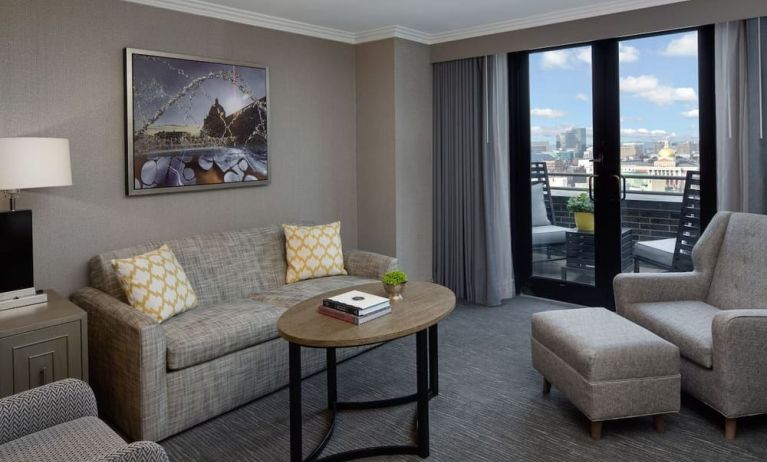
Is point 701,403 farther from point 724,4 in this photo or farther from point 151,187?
point 151,187

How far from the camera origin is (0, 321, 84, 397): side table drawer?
2.47 m

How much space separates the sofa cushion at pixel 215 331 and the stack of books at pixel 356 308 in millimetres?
570

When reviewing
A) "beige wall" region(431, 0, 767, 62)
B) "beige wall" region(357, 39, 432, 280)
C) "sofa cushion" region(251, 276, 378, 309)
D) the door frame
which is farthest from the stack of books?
"beige wall" region(431, 0, 767, 62)

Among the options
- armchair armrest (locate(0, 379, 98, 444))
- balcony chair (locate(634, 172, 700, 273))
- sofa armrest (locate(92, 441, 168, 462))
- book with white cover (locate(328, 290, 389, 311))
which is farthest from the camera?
balcony chair (locate(634, 172, 700, 273))

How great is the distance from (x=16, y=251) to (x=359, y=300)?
1.70 meters

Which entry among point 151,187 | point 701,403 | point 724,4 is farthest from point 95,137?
point 724,4

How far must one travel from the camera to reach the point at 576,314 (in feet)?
9.95

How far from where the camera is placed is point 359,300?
2674 millimetres

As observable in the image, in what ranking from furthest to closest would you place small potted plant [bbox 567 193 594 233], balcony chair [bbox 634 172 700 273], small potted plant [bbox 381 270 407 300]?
small potted plant [bbox 567 193 594 233] < balcony chair [bbox 634 172 700 273] < small potted plant [bbox 381 270 407 300]

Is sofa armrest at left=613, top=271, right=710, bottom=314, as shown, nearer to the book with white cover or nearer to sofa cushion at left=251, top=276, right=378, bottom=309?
the book with white cover

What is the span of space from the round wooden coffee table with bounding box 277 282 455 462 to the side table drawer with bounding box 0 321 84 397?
1.00 metres

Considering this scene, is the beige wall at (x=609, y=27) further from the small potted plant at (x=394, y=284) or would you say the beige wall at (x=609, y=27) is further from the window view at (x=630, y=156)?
the small potted plant at (x=394, y=284)

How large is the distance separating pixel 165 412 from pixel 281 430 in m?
0.55

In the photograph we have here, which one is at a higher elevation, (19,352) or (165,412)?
(19,352)
